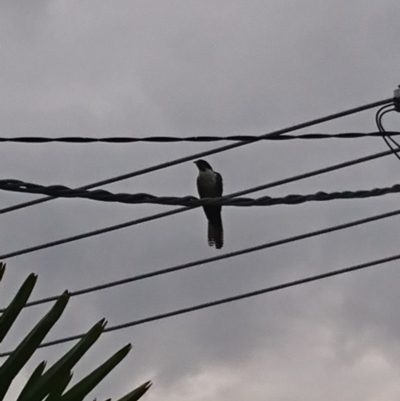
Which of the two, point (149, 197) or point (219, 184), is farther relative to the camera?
point (219, 184)

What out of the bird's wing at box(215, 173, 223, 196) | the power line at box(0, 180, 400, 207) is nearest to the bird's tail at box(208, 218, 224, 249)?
the bird's wing at box(215, 173, 223, 196)

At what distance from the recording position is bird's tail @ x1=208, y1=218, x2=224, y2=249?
10.3 m

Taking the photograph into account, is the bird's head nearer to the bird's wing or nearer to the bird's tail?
the bird's wing

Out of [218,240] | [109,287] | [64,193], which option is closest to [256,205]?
[64,193]

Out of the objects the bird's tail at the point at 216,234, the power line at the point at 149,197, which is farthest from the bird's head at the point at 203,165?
the power line at the point at 149,197

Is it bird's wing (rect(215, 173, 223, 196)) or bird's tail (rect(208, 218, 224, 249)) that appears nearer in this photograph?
bird's tail (rect(208, 218, 224, 249))

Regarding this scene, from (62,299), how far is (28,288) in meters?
0.11

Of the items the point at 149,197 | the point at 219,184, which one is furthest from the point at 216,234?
the point at 149,197

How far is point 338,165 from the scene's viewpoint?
5.61 meters

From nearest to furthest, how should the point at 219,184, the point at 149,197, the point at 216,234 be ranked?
the point at 149,197
the point at 216,234
the point at 219,184

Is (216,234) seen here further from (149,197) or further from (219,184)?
(149,197)

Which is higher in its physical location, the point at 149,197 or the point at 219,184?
the point at 219,184

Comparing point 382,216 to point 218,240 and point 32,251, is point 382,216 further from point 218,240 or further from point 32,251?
point 218,240

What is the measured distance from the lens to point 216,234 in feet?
33.9
